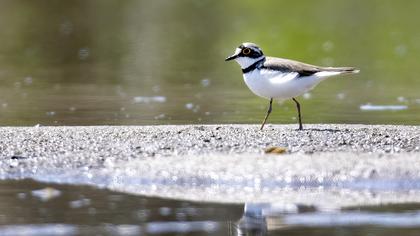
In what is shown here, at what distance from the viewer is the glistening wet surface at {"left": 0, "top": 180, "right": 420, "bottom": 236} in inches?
306

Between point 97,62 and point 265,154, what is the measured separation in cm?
1199

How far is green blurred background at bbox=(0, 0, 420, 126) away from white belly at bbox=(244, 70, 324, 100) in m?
1.95

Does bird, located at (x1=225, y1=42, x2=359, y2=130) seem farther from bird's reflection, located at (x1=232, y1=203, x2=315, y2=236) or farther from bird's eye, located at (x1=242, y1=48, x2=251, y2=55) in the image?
bird's reflection, located at (x1=232, y1=203, x2=315, y2=236)

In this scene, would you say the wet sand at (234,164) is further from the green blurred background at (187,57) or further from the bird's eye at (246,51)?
the green blurred background at (187,57)

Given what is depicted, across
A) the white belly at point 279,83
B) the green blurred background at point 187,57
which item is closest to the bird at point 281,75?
the white belly at point 279,83

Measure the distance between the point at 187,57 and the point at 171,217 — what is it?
47.9ft

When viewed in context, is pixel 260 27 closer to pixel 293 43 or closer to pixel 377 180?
→ pixel 293 43

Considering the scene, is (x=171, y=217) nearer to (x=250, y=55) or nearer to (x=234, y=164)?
(x=234, y=164)

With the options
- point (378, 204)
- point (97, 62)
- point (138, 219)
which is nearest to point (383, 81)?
point (97, 62)

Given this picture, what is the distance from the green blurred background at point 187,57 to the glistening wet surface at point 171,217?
193 inches

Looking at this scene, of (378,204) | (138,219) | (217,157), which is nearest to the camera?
(138,219)

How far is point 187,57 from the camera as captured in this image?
22.7 metres

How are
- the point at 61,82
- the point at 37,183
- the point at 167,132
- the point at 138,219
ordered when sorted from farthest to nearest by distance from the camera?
the point at 61,82 < the point at 167,132 < the point at 37,183 < the point at 138,219

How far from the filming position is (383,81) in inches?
733
